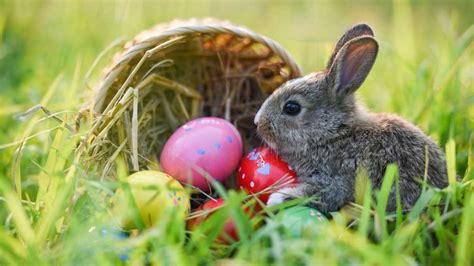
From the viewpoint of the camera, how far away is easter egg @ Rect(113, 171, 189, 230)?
2.75m

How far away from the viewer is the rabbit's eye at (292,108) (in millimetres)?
3664

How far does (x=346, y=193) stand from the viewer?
3348mm

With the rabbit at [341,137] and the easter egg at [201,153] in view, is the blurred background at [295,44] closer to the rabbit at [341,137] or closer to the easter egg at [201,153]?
the rabbit at [341,137]

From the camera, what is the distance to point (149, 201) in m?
2.76

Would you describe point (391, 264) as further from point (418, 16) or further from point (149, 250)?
point (418, 16)

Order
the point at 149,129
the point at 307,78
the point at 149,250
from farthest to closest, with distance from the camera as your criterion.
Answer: the point at 149,129 → the point at 307,78 → the point at 149,250

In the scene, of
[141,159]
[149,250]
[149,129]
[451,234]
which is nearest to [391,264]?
[451,234]

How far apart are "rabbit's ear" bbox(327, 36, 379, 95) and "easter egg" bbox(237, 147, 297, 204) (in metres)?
0.51

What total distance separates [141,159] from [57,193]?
0.78 metres

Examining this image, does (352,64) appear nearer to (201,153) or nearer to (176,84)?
(201,153)

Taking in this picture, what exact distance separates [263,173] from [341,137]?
1.53 ft

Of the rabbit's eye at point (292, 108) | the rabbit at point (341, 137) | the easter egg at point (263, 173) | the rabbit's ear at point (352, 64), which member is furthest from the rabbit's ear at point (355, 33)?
the easter egg at point (263, 173)

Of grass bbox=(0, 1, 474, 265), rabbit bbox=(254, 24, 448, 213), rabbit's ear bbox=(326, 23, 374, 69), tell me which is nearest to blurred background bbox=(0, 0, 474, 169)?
grass bbox=(0, 1, 474, 265)

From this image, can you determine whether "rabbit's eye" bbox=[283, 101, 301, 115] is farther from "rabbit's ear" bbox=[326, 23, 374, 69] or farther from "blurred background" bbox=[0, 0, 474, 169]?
"blurred background" bbox=[0, 0, 474, 169]
